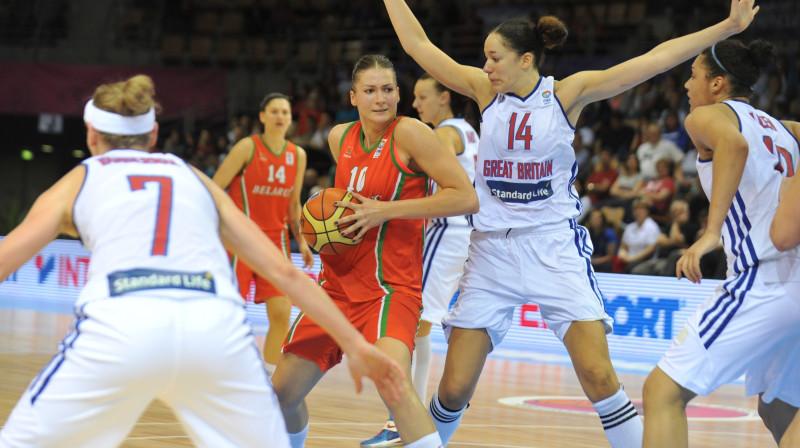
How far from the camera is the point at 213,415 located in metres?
2.65

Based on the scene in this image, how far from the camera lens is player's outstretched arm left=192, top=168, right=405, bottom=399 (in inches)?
112

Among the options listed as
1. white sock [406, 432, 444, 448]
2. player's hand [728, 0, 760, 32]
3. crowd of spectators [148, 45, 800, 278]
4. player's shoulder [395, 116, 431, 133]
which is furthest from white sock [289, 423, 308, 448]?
crowd of spectators [148, 45, 800, 278]

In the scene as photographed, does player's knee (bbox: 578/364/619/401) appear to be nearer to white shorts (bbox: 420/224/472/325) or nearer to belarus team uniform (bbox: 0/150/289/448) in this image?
belarus team uniform (bbox: 0/150/289/448)

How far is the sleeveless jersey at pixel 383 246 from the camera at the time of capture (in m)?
4.29

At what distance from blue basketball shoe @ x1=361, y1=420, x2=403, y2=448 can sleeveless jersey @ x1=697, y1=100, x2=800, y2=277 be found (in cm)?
237

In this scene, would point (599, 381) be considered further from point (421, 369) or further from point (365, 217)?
point (421, 369)

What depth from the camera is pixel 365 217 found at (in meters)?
4.12

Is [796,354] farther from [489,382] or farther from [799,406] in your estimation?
[489,382]

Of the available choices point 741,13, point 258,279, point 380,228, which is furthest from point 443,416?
point 258,279

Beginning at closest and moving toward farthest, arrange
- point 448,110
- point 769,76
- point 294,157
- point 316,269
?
point 448,110 < point 294,157 < point 316,269 < point 769,76

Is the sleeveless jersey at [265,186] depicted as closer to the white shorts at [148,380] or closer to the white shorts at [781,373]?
the white shorts at [781,373]

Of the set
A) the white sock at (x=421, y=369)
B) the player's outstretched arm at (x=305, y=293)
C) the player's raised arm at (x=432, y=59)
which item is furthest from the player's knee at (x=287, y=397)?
the white sock at (x=421, y=369)

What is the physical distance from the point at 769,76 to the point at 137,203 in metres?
11.9

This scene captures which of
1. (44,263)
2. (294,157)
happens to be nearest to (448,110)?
(294,157)
